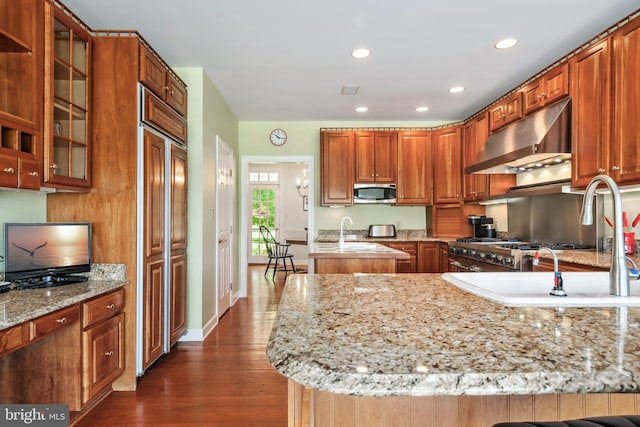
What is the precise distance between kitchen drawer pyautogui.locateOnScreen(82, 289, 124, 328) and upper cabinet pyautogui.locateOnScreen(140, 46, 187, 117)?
4.68 ft

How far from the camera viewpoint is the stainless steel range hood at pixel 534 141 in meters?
3.07

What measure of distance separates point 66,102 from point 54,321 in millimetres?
1297

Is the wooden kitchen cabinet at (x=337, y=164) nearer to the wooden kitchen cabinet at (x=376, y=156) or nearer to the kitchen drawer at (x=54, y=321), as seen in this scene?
the wooden kitchen cabinet at (x=376, y=156)

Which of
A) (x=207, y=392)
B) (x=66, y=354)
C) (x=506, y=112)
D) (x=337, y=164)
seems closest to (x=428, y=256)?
(x=337, y=164)

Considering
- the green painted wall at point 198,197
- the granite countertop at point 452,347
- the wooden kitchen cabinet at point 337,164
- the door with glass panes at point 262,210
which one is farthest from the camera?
the door with glass panes at point 262,210

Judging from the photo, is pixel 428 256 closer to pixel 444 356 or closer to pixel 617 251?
pixel 617 251

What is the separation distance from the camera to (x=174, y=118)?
3.09 meters

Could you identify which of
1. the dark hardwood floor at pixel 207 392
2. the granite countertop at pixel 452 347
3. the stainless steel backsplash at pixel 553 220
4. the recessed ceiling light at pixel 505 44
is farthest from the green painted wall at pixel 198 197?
the stainless steel backsplash at pixel 553 220

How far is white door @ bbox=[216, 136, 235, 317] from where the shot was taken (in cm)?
421

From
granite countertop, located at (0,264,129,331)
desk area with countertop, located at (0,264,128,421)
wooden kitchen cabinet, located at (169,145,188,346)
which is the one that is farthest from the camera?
wooden kitchen cabinet, located at (169,145,188,346)

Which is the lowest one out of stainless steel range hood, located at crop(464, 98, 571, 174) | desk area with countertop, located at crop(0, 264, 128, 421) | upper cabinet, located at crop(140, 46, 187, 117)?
desk area with countertop, located at crop(0, 264, 128, 421)

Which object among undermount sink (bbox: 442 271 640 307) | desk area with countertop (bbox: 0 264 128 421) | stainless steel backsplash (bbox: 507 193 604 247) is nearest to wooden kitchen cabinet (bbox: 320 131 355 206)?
stainless steel backsplash (bbox: 507 193 604 247)

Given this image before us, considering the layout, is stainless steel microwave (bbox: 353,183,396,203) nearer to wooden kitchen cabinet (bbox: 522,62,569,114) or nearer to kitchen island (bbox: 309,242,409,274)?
wooden kitchen cabinet (bbox: 522,62,569,114)

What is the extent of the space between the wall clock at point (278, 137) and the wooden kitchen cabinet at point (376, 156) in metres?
1.07
